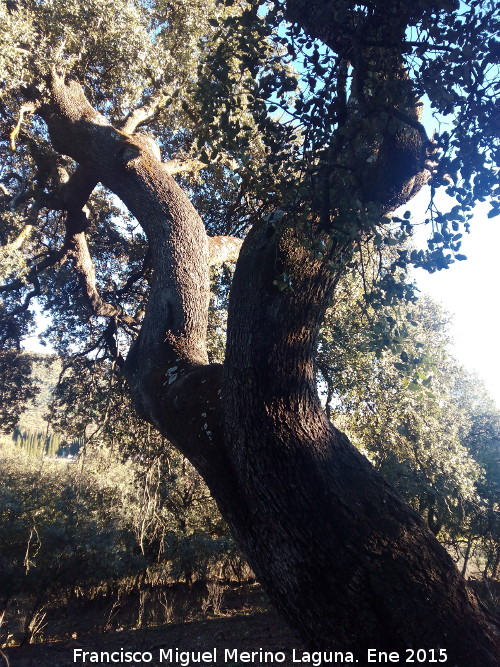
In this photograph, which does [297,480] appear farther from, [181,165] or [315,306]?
[181,165]

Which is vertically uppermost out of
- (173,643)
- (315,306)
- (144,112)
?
(144,112)

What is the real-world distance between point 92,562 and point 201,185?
1031 centimetres

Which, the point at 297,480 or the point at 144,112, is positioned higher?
the point at 144,112

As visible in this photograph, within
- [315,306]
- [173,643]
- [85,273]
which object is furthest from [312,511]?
[173,643]

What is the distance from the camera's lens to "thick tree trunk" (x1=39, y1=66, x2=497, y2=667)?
1747 millimetres

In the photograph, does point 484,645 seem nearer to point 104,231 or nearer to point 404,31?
point 404,31

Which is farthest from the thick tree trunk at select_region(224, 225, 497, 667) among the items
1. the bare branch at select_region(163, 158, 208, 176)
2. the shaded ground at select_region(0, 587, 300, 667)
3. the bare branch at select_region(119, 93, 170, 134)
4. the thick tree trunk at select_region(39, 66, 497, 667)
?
the shaded ground at select_region(0, 587, 300, 667)

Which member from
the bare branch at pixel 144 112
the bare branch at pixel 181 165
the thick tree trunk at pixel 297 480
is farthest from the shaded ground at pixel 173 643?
the bare branch at pixel 144 112

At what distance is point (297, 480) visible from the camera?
2.09 m

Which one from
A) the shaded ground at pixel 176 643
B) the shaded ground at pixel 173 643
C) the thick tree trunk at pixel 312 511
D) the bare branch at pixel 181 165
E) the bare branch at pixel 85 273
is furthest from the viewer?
the shaded ground at pixel 176 643

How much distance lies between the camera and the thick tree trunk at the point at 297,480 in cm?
175

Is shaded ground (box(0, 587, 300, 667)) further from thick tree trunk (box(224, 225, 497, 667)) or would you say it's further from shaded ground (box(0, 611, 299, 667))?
thick tree trunk (box(224, 225, 497, 667))

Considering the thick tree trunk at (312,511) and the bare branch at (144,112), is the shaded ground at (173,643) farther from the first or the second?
the bare branch at (144,112)

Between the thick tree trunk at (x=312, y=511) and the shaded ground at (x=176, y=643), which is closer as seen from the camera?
the thick tree trunk at (x=312, y=511)
